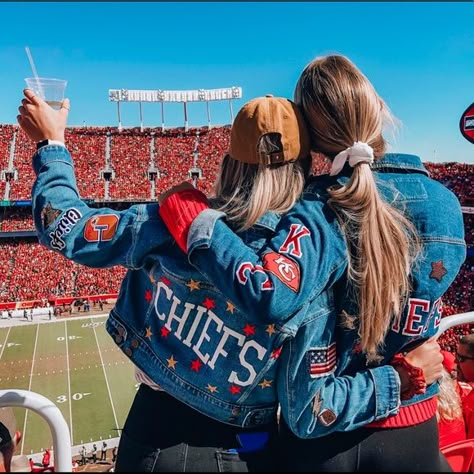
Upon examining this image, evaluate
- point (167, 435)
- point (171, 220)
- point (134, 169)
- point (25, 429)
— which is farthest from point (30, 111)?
point (134, 169)

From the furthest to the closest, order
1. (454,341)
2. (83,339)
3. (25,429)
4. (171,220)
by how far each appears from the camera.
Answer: (83,339) → (25,429) → (454,341) → (171,220)

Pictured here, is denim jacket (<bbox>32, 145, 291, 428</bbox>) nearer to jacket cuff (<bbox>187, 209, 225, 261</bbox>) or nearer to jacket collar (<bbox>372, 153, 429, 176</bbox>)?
jacket cuff (<bbox>187, 209, 225, 261</bbox>)

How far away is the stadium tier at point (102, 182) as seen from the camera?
23.5 m

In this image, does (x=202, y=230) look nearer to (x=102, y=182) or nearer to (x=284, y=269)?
(x=284, y=269)

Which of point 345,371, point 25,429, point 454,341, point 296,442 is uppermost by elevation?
point 345,371

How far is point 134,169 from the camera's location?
3572cm

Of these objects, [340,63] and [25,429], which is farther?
[25,429]

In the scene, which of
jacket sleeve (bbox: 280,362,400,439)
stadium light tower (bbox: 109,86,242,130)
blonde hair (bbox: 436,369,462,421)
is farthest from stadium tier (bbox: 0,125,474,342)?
jacket sleeve (bbox: 280,362,400,439)

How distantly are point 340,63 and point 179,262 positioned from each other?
2.60 ft

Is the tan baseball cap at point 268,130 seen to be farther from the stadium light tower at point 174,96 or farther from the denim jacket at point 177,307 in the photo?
the stadium light tower at point 174,96

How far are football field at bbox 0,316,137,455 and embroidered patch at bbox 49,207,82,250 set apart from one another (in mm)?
10339

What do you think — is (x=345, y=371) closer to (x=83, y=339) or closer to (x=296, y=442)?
(x=296, y=442)

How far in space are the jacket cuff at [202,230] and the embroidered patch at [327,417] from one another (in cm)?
58

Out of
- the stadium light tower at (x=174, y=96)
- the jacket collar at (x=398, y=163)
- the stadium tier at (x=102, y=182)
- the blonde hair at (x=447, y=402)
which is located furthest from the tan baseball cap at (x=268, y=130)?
the stadium light tower at (x=174, y=96)
